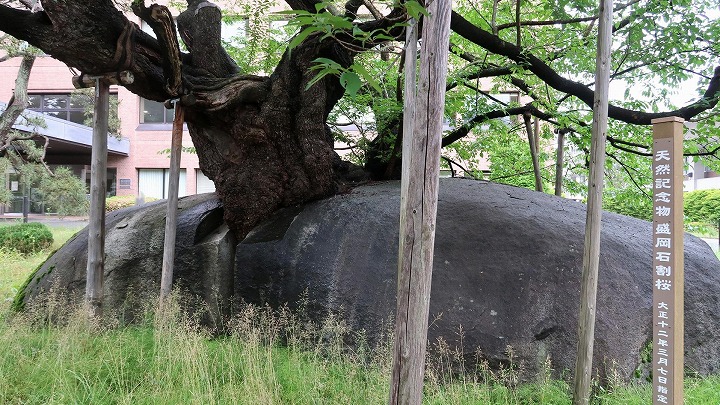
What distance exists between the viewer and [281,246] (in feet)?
17.9

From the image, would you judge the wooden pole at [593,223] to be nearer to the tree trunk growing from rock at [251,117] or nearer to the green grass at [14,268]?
the tree trunk growing from rock at [251,117]

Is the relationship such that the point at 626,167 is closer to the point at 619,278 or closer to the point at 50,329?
the point at 619,278

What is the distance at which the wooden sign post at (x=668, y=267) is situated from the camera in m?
2.64

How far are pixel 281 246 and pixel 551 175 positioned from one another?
8061mm

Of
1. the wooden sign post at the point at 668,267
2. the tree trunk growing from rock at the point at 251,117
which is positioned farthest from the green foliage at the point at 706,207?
the wooden sign post at the point at 668,267

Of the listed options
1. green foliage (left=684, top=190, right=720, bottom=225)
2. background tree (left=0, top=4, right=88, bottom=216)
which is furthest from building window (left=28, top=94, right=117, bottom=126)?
green foliage (left=684, top=190, right=720, bottom=225)

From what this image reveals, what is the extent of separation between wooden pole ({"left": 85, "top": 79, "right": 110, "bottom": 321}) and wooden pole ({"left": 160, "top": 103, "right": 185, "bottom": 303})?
65 centimetres

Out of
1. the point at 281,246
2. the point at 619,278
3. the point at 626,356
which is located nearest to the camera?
the point at 626,356

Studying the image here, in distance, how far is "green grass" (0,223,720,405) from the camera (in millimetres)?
3586

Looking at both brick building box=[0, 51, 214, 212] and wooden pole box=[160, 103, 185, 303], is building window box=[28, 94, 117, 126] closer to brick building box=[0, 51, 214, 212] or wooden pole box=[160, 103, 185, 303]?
brick building box=[0, 51, 214, 212]

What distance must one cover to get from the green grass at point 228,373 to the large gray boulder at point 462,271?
280mm

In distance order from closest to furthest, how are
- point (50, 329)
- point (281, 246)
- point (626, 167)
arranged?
point (50, 329) < point (281, 246) < point (626, 167)

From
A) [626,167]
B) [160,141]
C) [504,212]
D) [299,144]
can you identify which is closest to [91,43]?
[299,144]

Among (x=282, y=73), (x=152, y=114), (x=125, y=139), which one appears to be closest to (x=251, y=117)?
(x=282, y=73)
